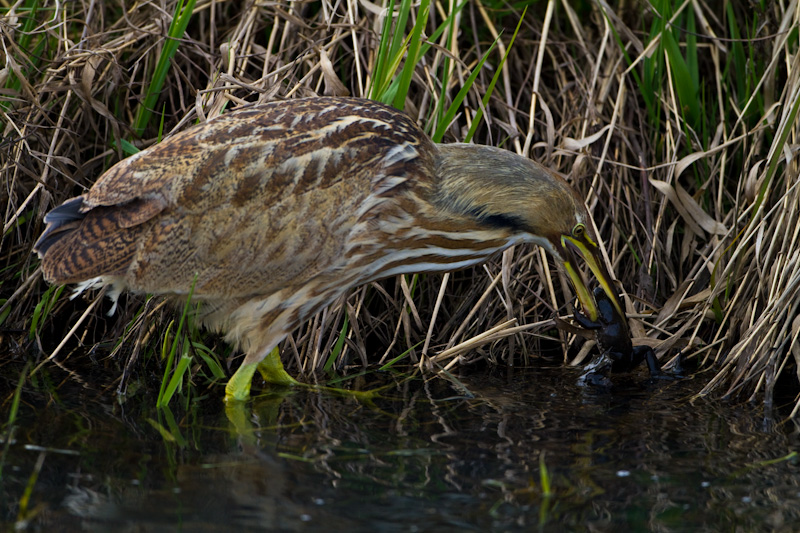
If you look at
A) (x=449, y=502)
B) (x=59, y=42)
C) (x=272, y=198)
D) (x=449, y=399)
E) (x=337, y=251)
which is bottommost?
(x=449, y=399)

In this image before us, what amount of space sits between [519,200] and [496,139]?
2.92 feet

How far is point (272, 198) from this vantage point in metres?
2.71

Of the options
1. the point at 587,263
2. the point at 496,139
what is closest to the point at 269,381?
the point at 587,263

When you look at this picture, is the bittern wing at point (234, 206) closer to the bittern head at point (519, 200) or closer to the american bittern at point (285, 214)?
the american bittern at point (285, 214)

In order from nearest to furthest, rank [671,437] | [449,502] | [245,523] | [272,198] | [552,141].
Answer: [245,523], [449,502], [671,437], [272,198], [552,141]

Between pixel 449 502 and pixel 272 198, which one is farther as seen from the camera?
pixel 272 198

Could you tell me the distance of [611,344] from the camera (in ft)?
10.0

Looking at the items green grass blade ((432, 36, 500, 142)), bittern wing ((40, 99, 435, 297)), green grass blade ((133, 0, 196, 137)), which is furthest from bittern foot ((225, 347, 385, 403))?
green grass blade ((133, 0, 196, 137))

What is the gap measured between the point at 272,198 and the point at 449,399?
0.80 metres

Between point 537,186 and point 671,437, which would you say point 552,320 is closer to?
point 537,186

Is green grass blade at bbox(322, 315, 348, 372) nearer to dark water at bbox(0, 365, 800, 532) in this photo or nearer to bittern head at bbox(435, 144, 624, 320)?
dark water at bbox(0, 365, 800, 532)

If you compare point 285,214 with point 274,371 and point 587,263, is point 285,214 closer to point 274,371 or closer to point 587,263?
point 274,371

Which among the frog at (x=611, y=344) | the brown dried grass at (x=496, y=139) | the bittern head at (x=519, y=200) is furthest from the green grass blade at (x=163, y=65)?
the frog at (x=611, y=344)

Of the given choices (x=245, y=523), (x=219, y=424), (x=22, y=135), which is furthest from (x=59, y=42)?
(x=245, y=523)
